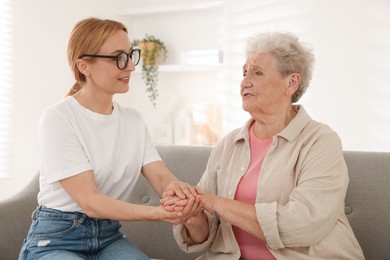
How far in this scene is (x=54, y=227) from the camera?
1722 millimetres

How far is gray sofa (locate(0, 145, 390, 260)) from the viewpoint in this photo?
76.6 inches

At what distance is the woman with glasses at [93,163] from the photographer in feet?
5.56

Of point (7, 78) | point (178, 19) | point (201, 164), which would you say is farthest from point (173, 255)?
point (178, 19)

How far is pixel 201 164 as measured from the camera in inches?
89.7

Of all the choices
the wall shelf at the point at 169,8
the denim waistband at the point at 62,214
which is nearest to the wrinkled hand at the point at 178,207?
the denim waistband at the point at 62,214

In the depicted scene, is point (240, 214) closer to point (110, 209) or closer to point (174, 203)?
point (174, 203)

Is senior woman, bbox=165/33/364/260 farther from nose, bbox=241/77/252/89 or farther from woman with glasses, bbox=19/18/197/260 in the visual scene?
woman with glasses, bbox=19/18/197/260

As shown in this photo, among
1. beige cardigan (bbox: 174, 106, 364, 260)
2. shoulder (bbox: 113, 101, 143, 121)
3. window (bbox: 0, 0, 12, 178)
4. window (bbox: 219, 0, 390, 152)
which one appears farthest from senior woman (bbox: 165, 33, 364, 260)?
window (bbox: 0, 0, 12, 178)

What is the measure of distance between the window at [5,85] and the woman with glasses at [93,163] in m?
1.92

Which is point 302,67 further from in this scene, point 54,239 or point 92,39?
point 54,239

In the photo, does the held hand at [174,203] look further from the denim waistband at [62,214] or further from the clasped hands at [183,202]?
the denim waistband at [62,214]

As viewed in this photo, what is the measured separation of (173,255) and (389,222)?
3.03 ft

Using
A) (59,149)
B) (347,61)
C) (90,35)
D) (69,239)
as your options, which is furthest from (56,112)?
(347,61)

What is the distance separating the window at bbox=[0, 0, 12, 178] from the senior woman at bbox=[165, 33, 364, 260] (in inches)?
84.6
